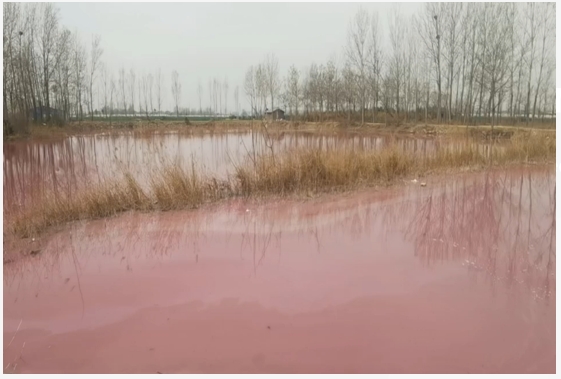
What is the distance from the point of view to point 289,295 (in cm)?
238

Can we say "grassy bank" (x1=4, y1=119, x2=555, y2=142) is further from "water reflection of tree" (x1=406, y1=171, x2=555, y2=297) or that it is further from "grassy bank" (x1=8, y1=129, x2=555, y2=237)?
"water reflection of tree" (x1=406, y1=171, x2=555, y2=297)

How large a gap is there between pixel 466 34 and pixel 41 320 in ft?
58.8

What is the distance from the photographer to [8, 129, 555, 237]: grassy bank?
157 inches

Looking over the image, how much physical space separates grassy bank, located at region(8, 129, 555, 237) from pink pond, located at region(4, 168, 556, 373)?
0.28 meters

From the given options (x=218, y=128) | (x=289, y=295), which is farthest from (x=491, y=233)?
(x=218, y=128)

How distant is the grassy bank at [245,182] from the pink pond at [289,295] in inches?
11.1

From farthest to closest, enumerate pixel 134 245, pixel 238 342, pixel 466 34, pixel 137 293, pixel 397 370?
pixel 466 34, pixel 134 245, pixel 137 293, pixel 238 342, pixel 397 370


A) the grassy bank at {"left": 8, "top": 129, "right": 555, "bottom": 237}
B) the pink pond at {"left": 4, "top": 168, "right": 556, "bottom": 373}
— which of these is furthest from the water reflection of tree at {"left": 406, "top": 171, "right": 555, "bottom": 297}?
the grassy bank at {"left": 8, "top": 129, "right": 555, "bottom": 237}

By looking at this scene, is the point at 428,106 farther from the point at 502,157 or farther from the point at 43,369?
the point at 43,369

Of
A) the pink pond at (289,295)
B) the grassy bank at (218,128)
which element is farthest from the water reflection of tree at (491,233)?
the grassy bank at (218,128)

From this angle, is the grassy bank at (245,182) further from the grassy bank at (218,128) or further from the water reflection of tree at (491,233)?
the grassy bank at (218,128)

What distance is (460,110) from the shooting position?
20.6m

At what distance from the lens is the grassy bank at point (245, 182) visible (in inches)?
157

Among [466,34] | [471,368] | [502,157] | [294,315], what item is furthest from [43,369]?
[466,34]
